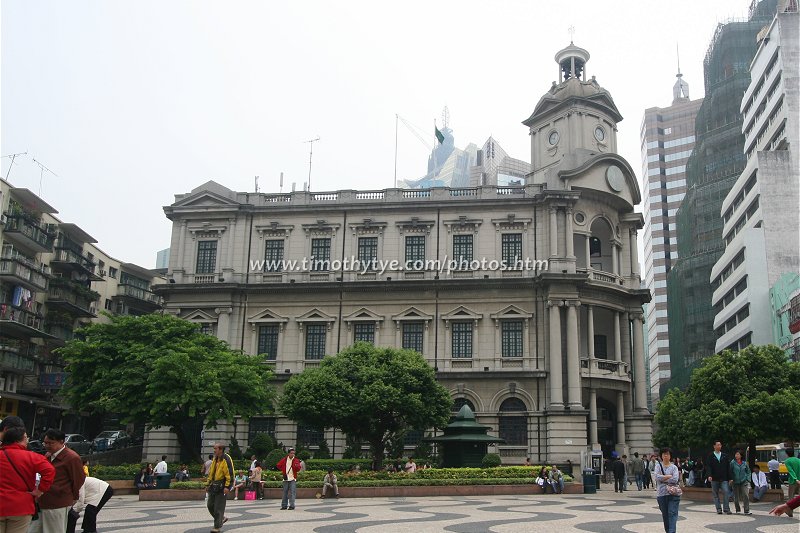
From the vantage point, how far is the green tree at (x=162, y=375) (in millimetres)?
35938

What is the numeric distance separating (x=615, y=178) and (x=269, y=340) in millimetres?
23168

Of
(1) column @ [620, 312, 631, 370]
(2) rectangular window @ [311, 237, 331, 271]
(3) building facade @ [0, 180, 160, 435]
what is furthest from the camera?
(3) building facade @ [0, 180, 160, 435]

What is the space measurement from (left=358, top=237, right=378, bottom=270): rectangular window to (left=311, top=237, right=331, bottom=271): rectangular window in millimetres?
1936

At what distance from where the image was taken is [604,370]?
4503 centimetres

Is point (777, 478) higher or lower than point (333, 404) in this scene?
lower

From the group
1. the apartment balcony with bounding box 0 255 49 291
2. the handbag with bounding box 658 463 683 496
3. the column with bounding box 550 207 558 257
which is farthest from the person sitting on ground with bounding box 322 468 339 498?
the apartment balcony with bounding box 0 255 49 291

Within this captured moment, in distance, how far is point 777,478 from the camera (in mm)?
30781

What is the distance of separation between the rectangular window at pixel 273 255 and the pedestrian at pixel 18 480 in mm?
38403

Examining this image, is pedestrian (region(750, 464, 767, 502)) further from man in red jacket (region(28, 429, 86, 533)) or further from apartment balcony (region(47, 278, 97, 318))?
apartment balcony (region(47, 278, 97, 318))

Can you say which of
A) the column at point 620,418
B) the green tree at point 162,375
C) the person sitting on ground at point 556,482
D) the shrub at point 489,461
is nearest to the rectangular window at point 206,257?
the green tree at point 162,375

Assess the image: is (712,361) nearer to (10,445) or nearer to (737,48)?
(10,445)

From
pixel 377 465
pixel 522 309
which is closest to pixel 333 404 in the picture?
pixel 377 465

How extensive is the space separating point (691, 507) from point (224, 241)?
1294 inches

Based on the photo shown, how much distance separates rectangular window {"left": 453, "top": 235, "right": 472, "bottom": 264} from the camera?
46.4 metres
